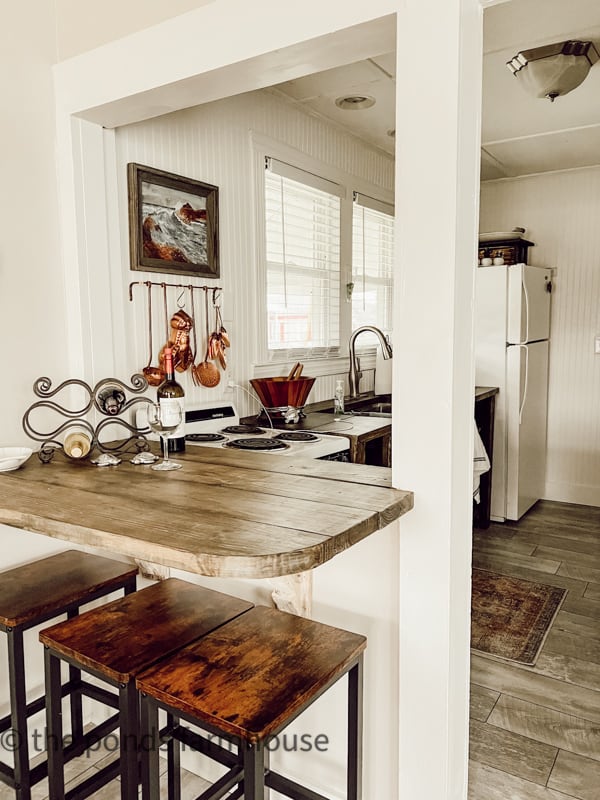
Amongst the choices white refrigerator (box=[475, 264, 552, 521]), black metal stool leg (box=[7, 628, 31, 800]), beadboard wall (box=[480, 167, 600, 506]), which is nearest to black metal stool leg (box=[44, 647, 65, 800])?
black metal stool leg (box=[7, 628, 31, 800])

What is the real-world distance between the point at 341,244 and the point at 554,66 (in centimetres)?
140

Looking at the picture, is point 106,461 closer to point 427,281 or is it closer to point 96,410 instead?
point 96,410

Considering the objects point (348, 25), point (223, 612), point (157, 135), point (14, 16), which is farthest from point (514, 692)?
point (14, 16)

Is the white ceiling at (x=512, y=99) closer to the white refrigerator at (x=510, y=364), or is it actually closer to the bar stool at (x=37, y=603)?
the white refrigerator at (x=510, y=364)

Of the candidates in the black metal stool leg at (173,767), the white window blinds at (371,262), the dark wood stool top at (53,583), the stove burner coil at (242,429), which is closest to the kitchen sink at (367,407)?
the white window blinds at (371,262)

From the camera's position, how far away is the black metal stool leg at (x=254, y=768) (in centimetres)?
110

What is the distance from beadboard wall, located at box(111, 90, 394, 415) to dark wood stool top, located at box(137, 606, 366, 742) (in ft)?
3.79

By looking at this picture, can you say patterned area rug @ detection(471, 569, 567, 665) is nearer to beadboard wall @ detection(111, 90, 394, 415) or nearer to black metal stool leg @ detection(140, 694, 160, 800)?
beadboard wall @ detection(111, 90, 394, 415)

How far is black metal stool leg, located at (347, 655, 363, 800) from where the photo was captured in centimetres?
140

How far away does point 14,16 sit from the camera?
1.80 metres

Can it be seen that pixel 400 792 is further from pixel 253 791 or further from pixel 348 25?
pixel 348 25

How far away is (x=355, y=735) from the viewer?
1.41 meters

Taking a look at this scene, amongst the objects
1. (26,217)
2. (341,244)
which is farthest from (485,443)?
(26,217)

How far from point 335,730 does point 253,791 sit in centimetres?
52
